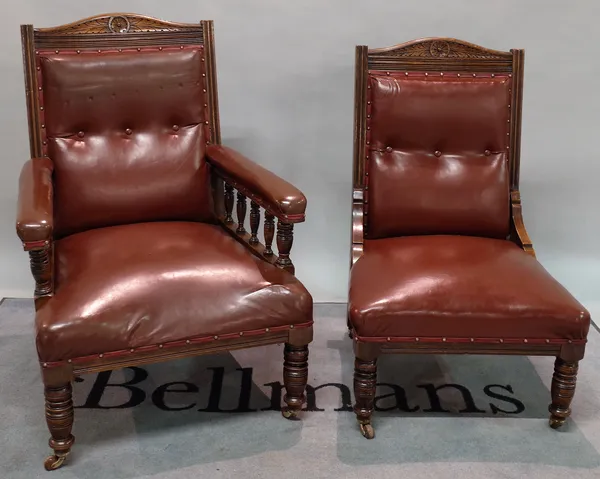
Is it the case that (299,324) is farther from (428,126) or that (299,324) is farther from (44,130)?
(44,130)

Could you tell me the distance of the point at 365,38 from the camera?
104 inches

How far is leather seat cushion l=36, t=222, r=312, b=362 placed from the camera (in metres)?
1.74

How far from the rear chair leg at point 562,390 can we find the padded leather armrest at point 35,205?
1.34 m

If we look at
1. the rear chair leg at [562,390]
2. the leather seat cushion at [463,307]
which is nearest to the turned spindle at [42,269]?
the leather seat cushion at [463,307]

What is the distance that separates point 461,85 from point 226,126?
0.92 meters

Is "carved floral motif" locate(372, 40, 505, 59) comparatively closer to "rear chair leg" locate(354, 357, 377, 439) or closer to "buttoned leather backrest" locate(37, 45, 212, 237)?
"buttoned leather backrest" locate(37, 45, 212, 237)

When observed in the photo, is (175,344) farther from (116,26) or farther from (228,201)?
(116,26)

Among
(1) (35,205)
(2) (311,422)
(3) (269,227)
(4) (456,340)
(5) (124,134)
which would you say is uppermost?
(5) (124,134)

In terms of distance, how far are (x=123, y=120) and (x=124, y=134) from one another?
0.04 m

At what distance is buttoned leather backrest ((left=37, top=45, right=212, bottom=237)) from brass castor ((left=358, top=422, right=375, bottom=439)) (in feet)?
2.61

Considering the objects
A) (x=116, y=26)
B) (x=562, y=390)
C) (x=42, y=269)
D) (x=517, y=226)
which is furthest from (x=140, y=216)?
(x=562, y=390)

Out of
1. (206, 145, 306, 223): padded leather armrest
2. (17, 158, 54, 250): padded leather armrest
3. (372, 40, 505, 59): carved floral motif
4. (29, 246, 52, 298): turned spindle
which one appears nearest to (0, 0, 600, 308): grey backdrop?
(372, 40, 505, 59): carved floral motif

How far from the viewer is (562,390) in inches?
77.2

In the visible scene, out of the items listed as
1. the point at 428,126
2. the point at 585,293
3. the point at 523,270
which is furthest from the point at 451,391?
the point at 585,293
